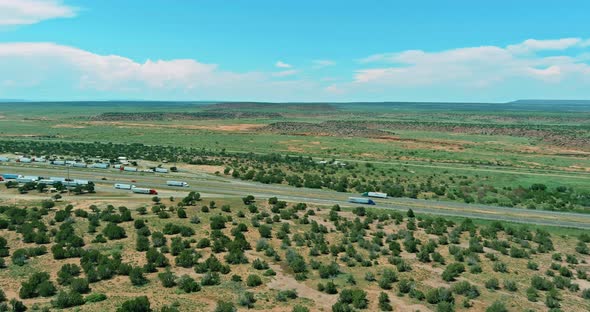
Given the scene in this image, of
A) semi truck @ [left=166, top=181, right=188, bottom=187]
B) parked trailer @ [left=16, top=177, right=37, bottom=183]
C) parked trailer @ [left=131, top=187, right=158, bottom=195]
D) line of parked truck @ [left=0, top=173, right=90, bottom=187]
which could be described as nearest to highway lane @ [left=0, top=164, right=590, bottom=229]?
semi truck @ [left=166, top=181, right=188, bottom=187]

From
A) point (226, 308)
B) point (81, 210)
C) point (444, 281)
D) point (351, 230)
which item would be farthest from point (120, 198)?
point (444, 281)

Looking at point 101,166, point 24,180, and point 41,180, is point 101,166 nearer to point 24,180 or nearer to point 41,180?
point 41,180

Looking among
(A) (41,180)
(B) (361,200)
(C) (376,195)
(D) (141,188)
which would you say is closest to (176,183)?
(D) (141,188)

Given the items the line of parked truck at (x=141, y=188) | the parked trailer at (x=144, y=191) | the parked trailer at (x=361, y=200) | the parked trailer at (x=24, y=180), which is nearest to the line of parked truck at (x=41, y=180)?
the parked trailer at (x=24, y=180)

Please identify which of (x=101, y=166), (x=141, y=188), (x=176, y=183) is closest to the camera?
(x=141, y=188)

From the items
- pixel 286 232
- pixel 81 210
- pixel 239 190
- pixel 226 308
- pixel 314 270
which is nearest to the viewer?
pixel 226 308

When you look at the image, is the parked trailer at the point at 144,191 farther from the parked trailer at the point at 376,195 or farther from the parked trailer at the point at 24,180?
the parked trailer at the point at 376,195

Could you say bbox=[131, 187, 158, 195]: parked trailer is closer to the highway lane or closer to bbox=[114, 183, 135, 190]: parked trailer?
bbox=[114, 183, 135, 190]: parked trailer

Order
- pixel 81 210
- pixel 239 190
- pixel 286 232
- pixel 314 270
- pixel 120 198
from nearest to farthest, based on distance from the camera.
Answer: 1. pixel 314 270
2. pixel 286 232
3. pixel 81 210
4. pixel 120 198
5. pixel 239 190

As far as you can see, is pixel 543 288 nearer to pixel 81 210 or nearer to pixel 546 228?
pixel 546 228
